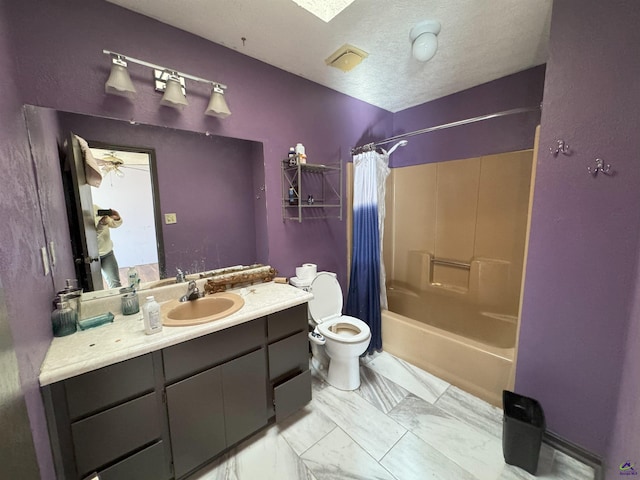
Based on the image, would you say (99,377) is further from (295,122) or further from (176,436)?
(295,122)

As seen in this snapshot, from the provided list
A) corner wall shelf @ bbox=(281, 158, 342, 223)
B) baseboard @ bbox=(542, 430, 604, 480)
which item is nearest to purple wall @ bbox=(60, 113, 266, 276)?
corner wall shelf @ bbox=(281, 158, 342, 223)

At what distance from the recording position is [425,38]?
1504 millimetres

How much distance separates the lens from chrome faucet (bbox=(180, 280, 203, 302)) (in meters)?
1.48

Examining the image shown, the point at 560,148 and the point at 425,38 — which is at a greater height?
the point at 425,38

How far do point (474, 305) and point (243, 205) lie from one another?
2337mm

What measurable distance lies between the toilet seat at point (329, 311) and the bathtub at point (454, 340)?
0.43 metres

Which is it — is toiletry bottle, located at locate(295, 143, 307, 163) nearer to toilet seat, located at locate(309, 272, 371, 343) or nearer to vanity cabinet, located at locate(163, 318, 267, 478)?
toilet seat, located at locate(309, 272, 371, 343)

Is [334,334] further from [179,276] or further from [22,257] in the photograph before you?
[22,257]

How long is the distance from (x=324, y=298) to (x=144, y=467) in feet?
4.71

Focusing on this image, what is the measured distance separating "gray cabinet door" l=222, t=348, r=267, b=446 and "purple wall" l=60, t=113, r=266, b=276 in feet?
2.35

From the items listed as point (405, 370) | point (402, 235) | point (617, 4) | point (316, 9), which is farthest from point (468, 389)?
point (316, 9)

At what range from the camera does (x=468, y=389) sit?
180 cm

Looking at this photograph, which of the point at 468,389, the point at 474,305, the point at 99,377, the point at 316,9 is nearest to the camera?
the point at 99,377

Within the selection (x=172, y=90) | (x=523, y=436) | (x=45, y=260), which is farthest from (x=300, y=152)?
(x=523, y=436)
